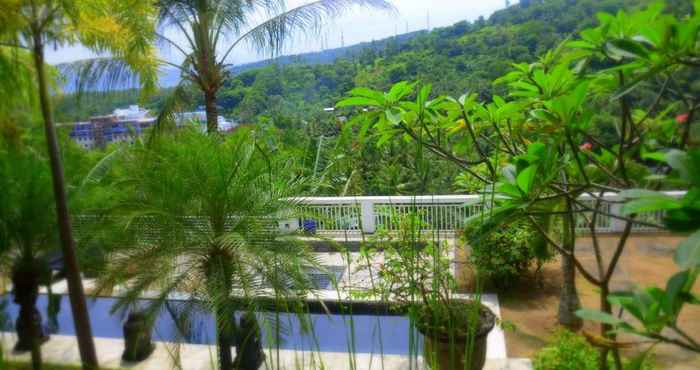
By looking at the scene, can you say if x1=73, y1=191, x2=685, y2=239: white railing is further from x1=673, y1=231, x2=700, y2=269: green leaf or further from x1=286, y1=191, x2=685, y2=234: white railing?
x1=673, y1=231, x2=700, y2=269: green leaf

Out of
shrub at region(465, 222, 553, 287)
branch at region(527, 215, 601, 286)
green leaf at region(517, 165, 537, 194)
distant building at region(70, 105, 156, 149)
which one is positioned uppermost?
distant building at region(70, 105, 156, 149)

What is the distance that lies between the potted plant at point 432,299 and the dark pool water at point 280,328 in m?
0.07

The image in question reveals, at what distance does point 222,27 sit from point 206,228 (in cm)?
107

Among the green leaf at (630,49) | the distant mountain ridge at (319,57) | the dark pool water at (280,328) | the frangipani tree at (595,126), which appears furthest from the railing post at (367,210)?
the green leaf at (630,49)

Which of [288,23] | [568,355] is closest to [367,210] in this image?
[288,23]

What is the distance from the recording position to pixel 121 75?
6.07 feet

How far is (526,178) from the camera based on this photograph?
793mm

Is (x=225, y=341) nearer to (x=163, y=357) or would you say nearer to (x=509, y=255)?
(x=163, y=357)

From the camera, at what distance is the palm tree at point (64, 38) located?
146 cm

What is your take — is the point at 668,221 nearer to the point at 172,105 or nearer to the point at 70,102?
the point at 70,102

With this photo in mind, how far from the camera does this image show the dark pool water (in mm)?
1401

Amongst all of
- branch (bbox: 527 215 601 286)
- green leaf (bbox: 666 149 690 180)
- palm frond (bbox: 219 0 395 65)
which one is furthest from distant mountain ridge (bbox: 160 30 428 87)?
green leaf (bbox: 666 149 690 180)

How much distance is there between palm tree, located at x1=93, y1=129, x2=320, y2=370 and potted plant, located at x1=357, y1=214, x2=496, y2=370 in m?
0.43

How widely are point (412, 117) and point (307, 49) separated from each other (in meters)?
1.06
